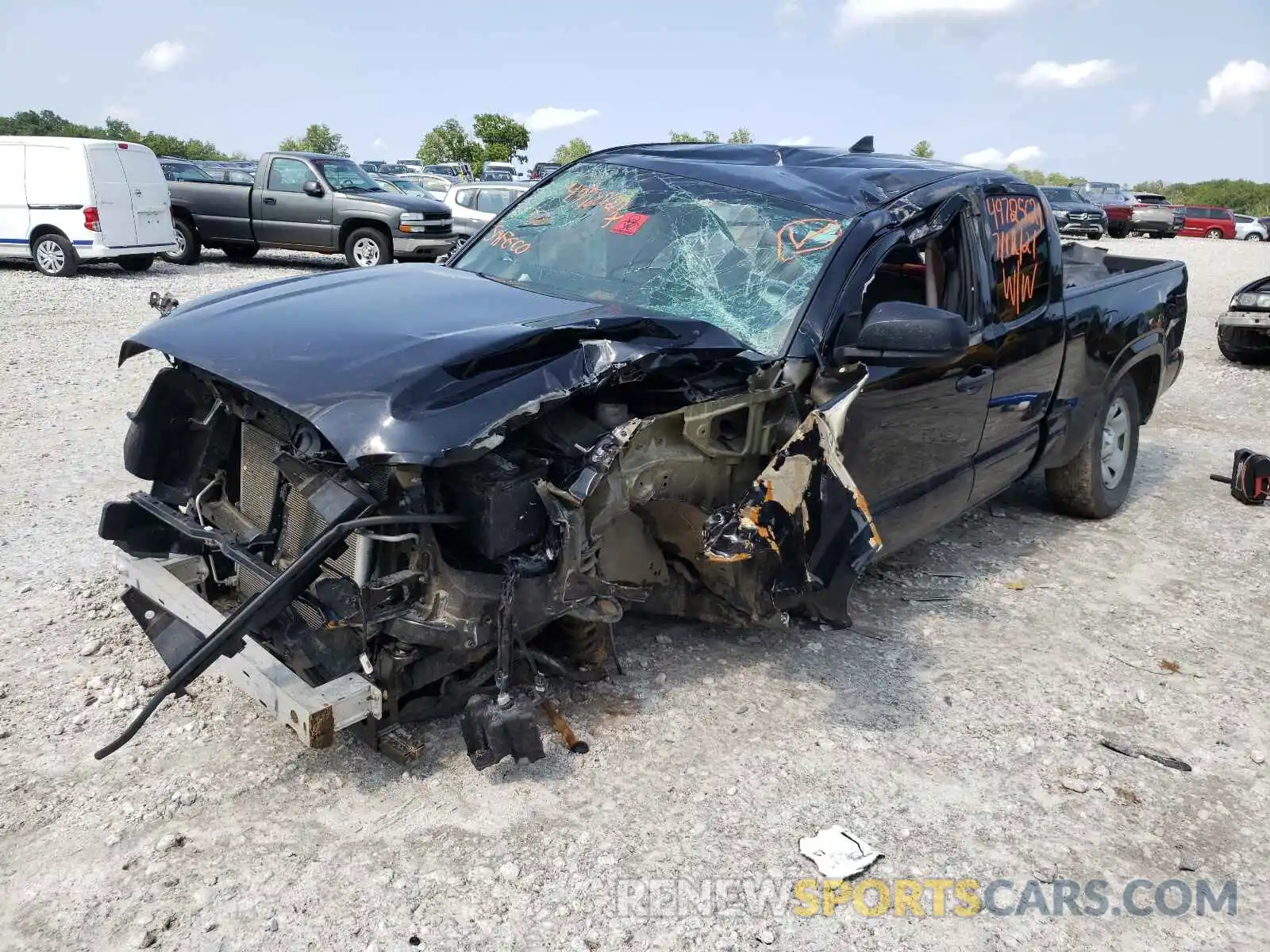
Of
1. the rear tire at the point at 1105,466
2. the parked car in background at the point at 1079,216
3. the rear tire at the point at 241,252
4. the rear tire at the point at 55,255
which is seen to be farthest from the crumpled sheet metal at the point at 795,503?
the parked car in background at the point at 1079,216

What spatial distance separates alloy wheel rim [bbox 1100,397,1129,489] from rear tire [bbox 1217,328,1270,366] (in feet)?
20.3

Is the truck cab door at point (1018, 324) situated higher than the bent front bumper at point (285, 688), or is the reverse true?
the truck cab door at point (1018, 324)

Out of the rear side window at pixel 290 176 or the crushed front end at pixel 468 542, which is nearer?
the crushed front end at pixel 468 542

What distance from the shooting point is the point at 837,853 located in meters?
2.85

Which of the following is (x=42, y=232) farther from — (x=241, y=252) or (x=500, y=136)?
(x=500, y=136)

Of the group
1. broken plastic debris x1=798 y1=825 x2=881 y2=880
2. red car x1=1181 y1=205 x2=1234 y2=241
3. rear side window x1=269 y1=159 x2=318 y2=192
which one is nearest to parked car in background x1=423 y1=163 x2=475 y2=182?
rear side window x1=269 y1=159 x2=318 y2=192

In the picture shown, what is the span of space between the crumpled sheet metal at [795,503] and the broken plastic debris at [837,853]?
0.86m

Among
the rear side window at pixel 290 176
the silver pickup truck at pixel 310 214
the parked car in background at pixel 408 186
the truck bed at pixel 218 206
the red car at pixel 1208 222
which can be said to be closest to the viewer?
the silver pickup truck at pixel 310 214

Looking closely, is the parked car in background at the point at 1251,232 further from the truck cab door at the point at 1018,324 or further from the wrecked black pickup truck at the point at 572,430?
the wrecked black pickup truck at the point at 572,430

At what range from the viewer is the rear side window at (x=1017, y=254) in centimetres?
434

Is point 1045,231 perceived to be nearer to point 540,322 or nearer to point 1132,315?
point 1132,315

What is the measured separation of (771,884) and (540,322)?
1752 mm

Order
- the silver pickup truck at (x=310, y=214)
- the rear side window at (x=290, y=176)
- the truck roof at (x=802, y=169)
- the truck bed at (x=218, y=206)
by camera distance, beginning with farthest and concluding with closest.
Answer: the truck bed at (x=218, y=206) → the rear side window at (x=290, y=176) → the silver pickup truck at (x=310, y=214) → the truck roof at (x=802, y=169)

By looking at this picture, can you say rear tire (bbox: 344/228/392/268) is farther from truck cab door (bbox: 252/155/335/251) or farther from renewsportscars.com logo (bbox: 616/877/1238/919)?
renewsportscars.com logo (bbox: 616/877/1238/919)
